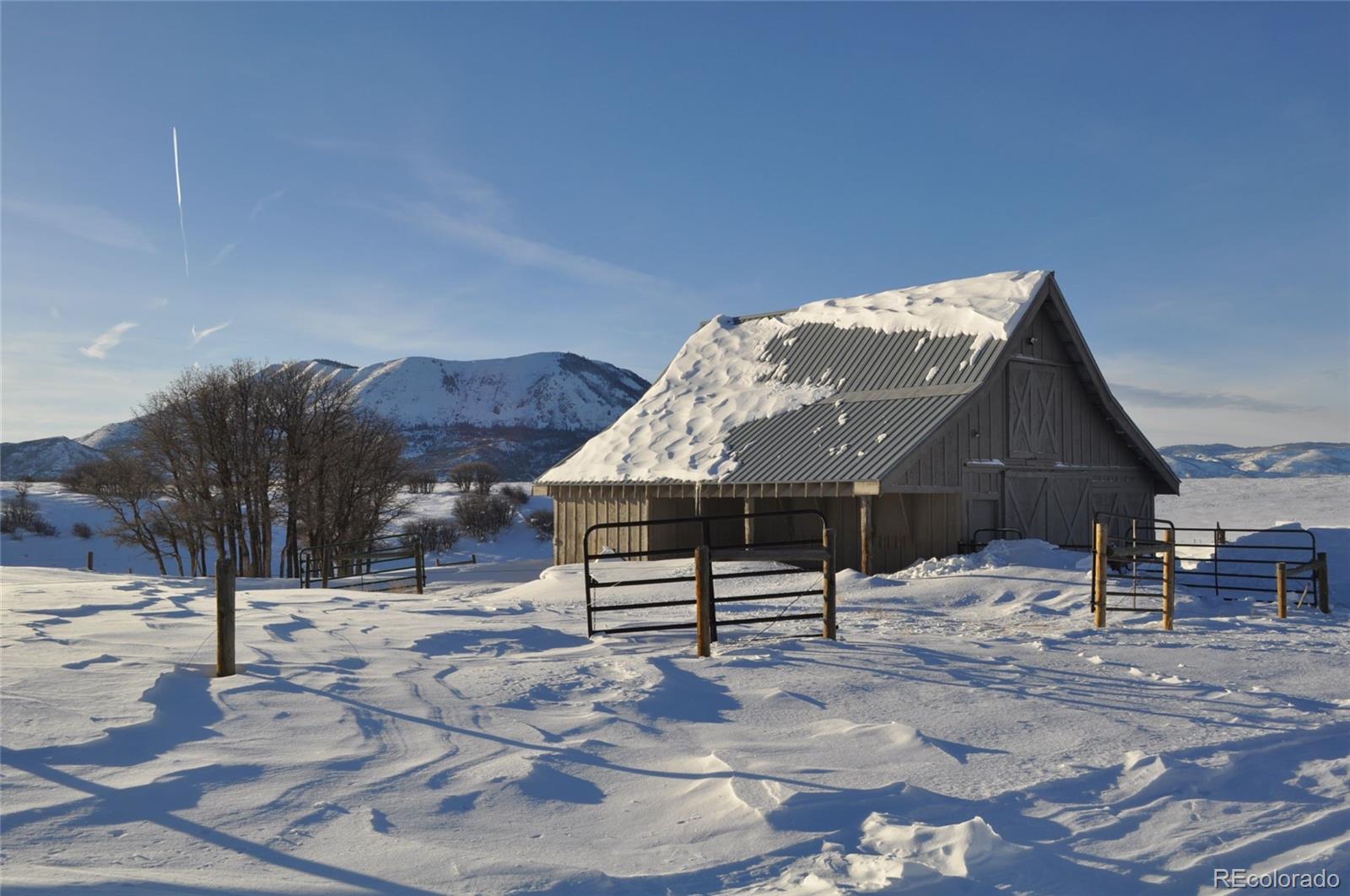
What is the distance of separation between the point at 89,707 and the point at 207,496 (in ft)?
111

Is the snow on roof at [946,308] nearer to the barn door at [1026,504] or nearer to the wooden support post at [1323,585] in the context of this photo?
the barn door at [1026,504]

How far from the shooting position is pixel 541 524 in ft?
202

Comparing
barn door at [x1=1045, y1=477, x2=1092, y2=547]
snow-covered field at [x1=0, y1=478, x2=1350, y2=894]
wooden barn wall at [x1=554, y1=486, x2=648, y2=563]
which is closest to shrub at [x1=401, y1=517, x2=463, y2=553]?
wooden barn wall at [x1=554, y1=486, x2=648, y2=563]

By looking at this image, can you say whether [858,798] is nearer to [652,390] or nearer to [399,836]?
[399,836]

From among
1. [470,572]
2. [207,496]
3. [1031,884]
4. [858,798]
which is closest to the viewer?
[1031,884]

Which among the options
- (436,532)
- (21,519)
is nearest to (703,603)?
(436,532)

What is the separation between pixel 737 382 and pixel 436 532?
32.1 metres

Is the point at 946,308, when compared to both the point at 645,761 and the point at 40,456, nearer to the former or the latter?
the point at 645,761

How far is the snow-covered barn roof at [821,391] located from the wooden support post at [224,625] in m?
13.2

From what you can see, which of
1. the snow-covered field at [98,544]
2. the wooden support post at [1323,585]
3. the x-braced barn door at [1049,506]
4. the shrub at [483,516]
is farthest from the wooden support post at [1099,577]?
the shrub at [483,516]

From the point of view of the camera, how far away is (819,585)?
1744 cm

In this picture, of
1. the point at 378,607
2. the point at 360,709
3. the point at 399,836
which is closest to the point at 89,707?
the point at 360,709

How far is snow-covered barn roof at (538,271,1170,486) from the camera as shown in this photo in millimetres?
21453

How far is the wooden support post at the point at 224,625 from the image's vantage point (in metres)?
8.27
